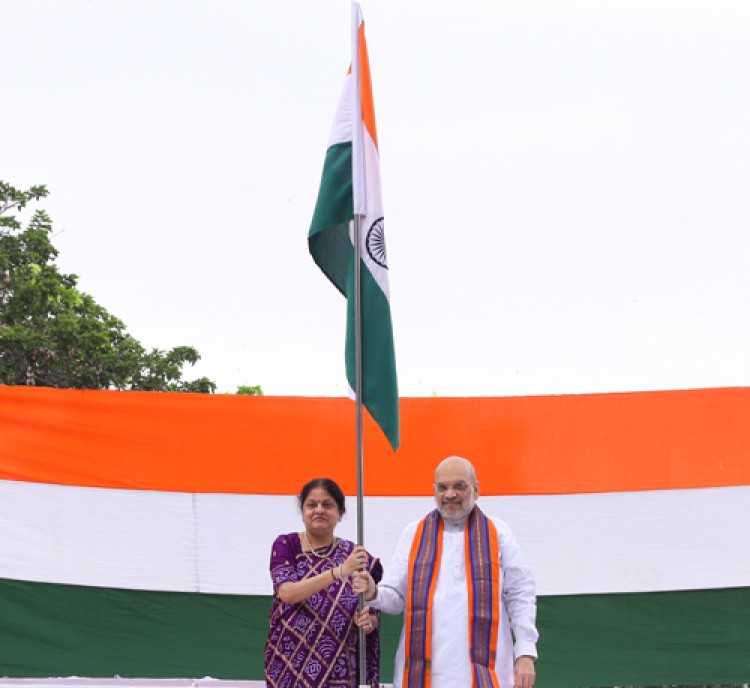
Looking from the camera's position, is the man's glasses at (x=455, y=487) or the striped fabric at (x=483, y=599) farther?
the man's glasses at (x=455, y=487)

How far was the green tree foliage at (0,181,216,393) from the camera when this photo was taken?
470 inches

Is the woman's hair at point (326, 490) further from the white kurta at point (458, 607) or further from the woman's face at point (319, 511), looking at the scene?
the white kurta at point (458, 607)

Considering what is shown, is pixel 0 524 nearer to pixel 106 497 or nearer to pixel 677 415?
pixel 106 497

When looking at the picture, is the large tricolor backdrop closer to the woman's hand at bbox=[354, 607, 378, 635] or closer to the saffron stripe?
the saffron stripe

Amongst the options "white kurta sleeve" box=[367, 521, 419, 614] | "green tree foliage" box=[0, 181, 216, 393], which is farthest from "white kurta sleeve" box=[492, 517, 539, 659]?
"green tree foliage" box=[0, 181, 216, 393]

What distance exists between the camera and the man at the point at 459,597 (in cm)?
359

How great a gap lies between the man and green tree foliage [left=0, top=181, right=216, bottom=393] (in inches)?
335

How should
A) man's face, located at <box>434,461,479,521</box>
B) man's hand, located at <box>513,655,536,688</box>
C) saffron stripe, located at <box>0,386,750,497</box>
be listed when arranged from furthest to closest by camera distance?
saffron stripe, located at <box>0,386,750,497</box>, man's face, located at <box>434,461,479,521</box>, man's hand, located at <box>513,655,536,688</box>

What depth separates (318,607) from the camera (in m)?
3.70

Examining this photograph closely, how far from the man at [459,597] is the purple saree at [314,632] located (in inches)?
4.3

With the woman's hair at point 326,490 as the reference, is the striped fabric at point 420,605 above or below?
below

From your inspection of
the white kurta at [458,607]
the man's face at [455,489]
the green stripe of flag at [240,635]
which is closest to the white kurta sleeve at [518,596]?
the white kurta at [458,607]

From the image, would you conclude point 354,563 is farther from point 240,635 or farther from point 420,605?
point 240,635

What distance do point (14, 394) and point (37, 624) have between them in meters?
0.99
